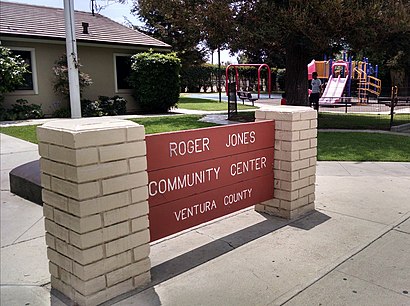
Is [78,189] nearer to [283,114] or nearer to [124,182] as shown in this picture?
[124,182]

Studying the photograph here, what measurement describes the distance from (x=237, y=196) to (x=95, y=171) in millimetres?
1876

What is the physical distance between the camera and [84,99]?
1611 centimetres

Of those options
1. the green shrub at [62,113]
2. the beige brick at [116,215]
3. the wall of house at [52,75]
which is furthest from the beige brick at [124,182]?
the wall of house at [52,75]

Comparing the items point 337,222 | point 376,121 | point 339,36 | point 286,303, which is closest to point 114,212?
point 286,303

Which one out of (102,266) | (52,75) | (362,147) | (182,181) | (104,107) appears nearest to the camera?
(102,266)

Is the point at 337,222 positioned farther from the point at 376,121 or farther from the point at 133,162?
the point at 376,121

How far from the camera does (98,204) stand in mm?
2738

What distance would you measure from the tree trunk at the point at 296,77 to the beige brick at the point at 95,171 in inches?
466

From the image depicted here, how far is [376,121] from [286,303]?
1297cm

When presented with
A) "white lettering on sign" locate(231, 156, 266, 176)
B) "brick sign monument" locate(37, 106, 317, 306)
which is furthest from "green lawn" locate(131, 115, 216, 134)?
"brick sign monument" locate(37, 106, 317, 306)

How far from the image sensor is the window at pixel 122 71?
17.6 m

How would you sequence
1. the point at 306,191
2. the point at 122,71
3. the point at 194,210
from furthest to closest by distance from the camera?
1. the point at 122,71
2. the point at 306,191
3. the point at 194,210

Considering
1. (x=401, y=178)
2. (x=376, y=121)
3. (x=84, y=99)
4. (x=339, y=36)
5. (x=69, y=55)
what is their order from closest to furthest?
(x=401, y=178) → (x=69, y=55) → (x=339, y=36) → (x=376, y=121) → (x=84, y=99)

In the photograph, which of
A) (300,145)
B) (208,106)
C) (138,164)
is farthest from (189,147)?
(208,106)
